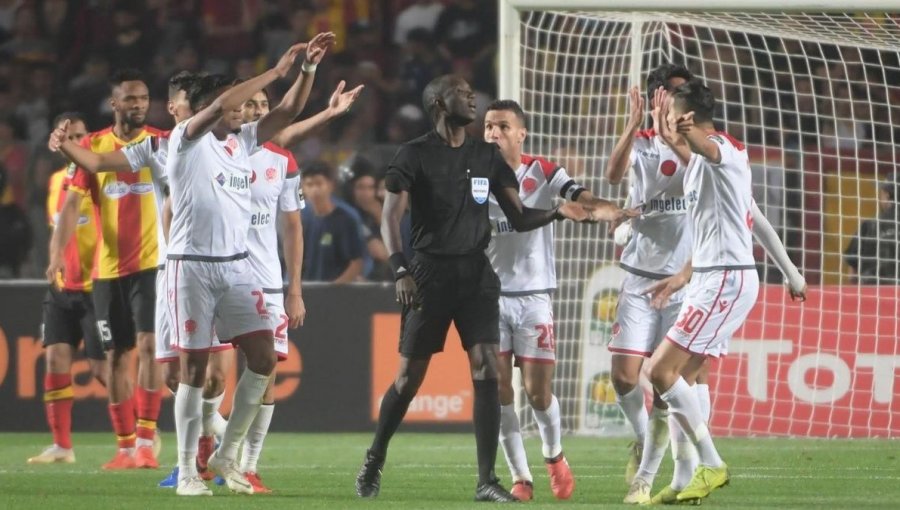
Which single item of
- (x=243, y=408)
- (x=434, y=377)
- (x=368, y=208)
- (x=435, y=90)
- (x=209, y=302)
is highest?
(x=435, y=90)

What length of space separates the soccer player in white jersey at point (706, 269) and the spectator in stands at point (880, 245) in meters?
5.10

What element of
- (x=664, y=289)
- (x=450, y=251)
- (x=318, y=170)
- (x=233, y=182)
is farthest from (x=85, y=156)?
(x=318, y=170)

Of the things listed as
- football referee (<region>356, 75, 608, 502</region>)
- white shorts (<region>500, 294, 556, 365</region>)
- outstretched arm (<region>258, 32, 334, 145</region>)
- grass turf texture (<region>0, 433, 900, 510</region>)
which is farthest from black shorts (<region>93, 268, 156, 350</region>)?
football referee (<region>356, 75, 608, 502</region>)

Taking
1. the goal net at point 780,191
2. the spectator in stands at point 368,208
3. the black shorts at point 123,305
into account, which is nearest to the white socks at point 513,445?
the black shorts at point 123,305

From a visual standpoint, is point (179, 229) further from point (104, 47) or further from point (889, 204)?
point (104, 47)

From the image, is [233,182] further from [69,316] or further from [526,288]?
[69,316]

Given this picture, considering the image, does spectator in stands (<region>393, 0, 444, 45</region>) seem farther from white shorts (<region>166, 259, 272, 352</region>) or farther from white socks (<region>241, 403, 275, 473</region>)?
white shorts (<region>166, 259, 272, 352</region>)

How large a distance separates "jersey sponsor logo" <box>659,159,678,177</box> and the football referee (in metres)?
1.07

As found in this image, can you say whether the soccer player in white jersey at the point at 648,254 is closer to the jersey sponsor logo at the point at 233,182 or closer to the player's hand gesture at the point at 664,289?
the player's hand gesture at the point at 664,289

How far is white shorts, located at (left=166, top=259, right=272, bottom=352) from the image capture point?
25.6ft

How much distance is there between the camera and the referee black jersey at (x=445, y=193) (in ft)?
25.0

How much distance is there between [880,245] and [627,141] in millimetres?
4980

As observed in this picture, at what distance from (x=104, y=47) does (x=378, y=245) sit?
226 inches

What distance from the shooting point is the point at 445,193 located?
25.0ft
